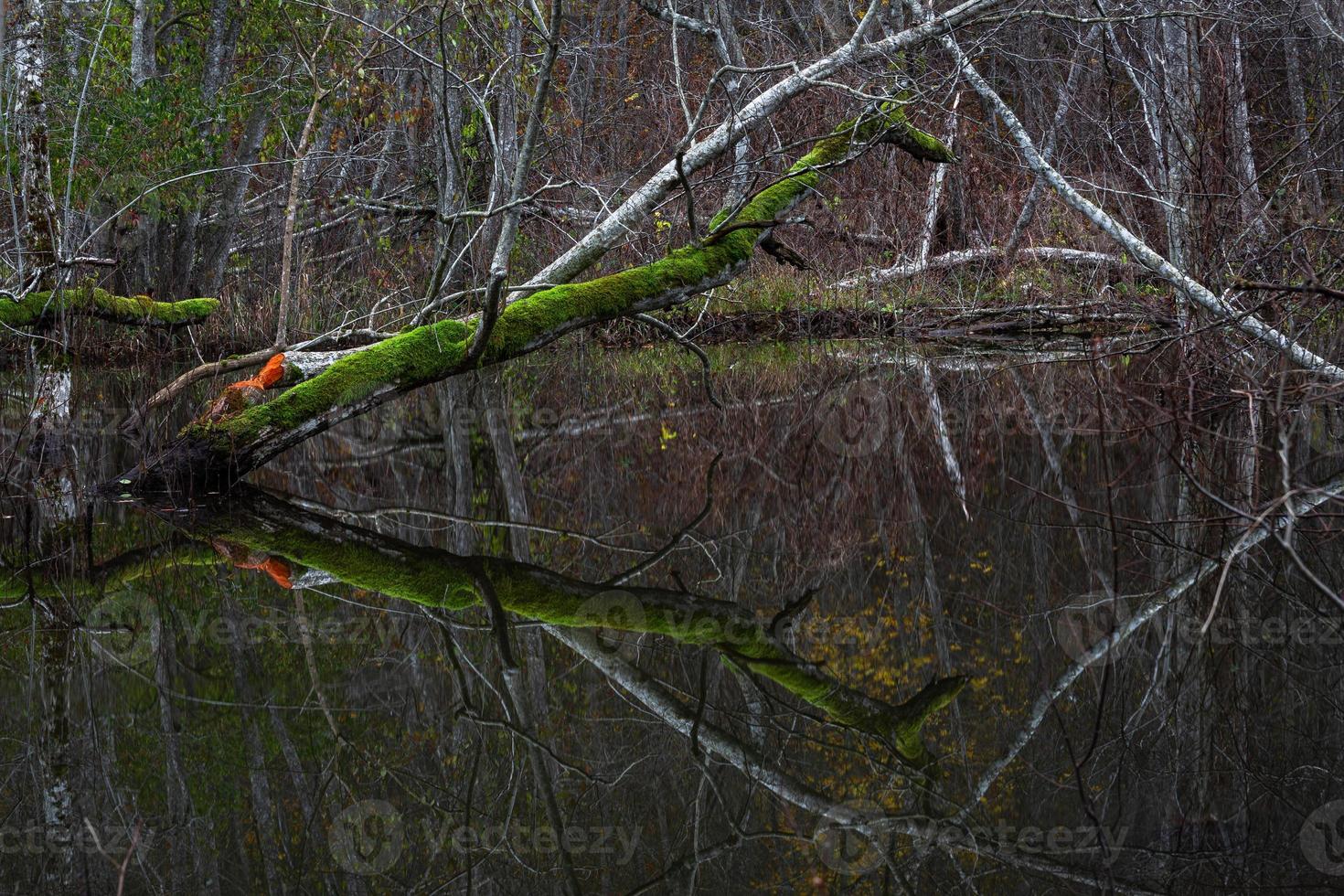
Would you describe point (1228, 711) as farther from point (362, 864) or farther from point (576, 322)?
point (576, 322)

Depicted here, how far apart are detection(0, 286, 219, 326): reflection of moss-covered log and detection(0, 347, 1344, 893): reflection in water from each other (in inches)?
63.4

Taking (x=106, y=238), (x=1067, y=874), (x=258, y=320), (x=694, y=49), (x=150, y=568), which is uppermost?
(x=694, y=49)

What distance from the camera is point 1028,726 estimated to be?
2.79 meters

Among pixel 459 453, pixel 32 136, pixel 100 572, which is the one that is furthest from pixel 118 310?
pixel 100 572

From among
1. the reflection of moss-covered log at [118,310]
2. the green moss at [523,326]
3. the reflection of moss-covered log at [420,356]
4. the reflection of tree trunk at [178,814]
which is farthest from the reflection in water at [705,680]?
the reflection of moss-covered log at [118,310]

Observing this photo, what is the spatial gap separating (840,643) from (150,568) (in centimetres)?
261

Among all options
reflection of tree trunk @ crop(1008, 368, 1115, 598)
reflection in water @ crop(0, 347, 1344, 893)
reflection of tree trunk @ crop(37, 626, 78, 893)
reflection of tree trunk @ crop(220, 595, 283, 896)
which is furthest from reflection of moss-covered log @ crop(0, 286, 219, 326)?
reflection of tree trunk @ crop(1008, 368, 1115, 598)

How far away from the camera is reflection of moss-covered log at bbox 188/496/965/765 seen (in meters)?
3.01

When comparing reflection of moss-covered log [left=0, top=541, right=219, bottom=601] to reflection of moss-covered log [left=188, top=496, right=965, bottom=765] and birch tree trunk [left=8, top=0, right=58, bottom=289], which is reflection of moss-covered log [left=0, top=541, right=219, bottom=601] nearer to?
reflection of moss-covered log [left=188, top=496, right=965, bottom=765]

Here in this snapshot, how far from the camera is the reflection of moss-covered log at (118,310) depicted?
7.11 m

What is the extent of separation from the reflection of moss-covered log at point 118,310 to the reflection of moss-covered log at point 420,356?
162 centimetres

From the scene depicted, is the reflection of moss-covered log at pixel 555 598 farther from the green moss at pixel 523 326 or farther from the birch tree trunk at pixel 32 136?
the birch tree trunk at pixel 32 136

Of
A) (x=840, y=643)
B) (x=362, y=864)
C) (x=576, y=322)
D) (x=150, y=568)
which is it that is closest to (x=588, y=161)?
(x=576, y=322)

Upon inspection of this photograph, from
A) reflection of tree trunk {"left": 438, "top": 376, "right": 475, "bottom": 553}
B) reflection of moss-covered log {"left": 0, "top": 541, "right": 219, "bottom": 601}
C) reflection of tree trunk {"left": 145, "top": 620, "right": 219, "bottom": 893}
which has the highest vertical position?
reflection of tree trunk {"left": 438, "top": 376, "right": 475, "bottom": 553}
